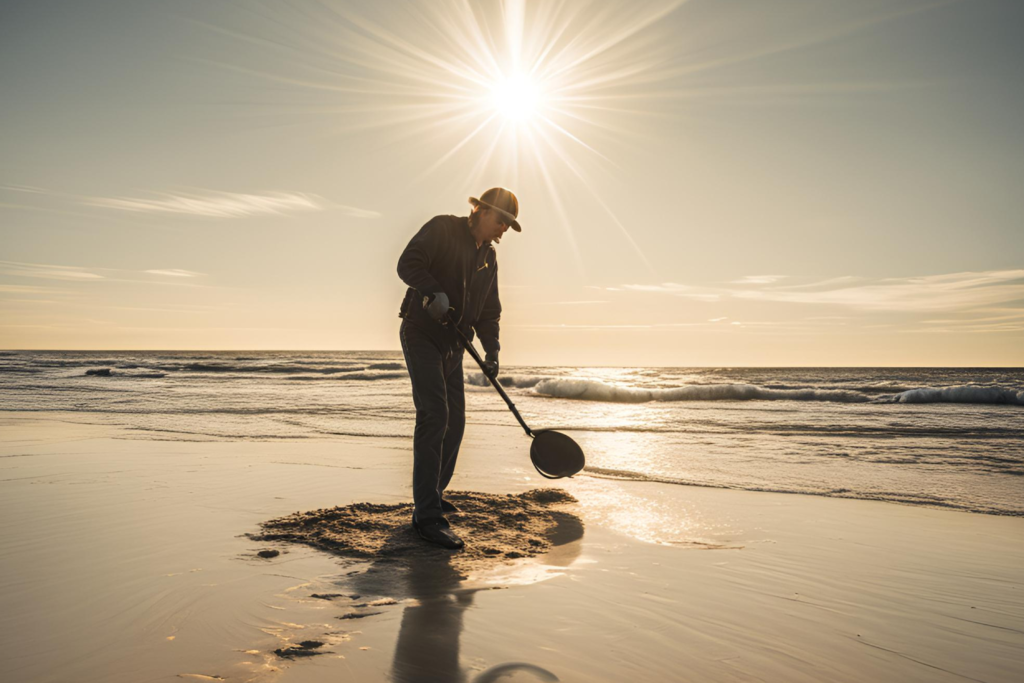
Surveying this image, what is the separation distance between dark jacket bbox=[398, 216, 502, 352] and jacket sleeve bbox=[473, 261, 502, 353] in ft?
0.40

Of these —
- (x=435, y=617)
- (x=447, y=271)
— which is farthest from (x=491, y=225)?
(x=435, y=617)

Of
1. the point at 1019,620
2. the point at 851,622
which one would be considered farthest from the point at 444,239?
the point at 1019,620

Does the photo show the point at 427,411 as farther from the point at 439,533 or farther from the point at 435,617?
the point at 435,617

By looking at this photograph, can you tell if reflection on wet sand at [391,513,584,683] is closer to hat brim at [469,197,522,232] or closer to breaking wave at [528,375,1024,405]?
hat brim at [469,197,522,232]

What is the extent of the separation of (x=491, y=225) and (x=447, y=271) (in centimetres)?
38

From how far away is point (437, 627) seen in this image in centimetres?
225

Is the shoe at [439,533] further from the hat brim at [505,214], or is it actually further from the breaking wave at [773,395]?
the breaking wave at [773,395]

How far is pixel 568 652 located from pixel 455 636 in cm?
41

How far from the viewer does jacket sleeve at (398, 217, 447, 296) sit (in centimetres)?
340

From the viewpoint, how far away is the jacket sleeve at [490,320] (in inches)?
158

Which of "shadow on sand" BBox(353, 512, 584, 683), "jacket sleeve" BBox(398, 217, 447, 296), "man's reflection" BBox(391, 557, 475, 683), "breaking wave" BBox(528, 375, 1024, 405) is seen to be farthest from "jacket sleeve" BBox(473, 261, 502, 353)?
"breaking wave" BBox(528, 375, 1024, 405)

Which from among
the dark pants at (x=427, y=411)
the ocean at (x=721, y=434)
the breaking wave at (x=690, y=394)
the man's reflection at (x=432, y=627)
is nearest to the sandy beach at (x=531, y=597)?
the man's reflection at (x=432, y=627)

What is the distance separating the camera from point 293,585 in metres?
2.64

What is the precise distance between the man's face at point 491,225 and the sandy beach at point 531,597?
187cm
